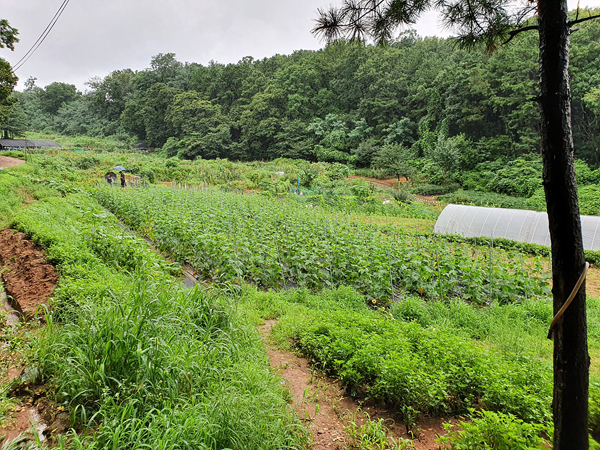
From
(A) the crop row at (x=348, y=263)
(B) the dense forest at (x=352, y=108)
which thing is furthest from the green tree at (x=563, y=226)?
(B) the dense forest at (x=352, y=108)

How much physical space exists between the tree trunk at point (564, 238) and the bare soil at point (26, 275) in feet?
13.6

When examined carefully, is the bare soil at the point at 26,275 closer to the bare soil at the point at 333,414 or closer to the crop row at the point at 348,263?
the crop row at the point at 348,263

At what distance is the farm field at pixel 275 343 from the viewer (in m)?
2.24

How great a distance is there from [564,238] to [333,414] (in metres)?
2.21

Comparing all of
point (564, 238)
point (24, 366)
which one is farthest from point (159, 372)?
point (564, 238)

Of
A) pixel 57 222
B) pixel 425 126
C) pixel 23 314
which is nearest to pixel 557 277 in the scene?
pixel 23 314

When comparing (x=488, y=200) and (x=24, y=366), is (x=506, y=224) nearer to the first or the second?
(x=488, y=200)

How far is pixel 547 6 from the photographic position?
62.4 inches

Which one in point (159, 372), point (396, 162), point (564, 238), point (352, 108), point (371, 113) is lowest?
point (159, 372)

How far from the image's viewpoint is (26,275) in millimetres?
4516

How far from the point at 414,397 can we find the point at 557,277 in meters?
1.67

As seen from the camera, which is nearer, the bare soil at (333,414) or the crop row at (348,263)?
the bare soil at (333,414)

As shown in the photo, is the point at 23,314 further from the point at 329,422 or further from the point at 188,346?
the point at 329,422

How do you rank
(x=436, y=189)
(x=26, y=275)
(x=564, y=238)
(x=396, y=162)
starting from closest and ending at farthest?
(x=564, y=238), (x=26, y=275), (x=436, y=189), (x=396, y=162)
